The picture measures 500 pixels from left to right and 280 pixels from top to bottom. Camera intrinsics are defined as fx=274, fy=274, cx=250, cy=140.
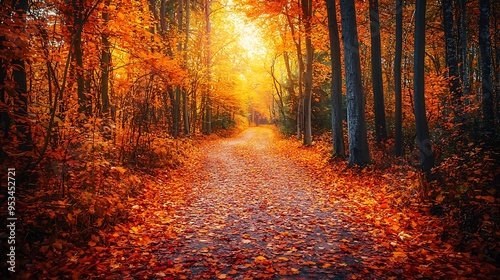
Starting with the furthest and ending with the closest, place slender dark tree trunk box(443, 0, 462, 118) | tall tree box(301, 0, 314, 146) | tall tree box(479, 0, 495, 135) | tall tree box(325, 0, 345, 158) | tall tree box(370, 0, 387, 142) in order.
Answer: tall tree box(301, 0, 314, 146)
tall tree box(370, 0, 387, 142)
tall tree box(325, 0, 345, 158)
slender dark tree trunk box(443, 0, 462, 118)
tall tree box(479, 0, 495, 135)

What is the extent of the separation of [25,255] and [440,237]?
6523mm

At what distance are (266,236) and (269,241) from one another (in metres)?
0.24

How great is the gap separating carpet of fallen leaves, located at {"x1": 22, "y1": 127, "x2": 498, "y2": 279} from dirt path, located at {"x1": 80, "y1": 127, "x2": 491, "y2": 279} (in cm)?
2

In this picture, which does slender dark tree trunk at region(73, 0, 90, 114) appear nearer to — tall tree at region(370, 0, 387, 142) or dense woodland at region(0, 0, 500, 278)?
dense woodland at region(0, 0, 500, 278)

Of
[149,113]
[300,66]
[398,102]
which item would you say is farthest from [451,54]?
[149,113]

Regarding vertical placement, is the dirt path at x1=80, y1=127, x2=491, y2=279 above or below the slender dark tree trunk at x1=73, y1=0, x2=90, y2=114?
below

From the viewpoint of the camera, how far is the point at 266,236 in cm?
525

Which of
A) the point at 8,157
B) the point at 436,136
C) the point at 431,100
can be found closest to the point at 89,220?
the point at 8,157

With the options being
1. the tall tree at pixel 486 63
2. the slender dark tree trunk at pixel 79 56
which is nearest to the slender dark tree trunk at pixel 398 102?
the tall tree at pixel 486 63

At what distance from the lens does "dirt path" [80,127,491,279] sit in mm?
3951

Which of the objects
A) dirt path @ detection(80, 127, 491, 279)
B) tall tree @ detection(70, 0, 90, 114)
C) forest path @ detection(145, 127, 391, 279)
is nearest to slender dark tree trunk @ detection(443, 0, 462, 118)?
dirt path @ detection(80, 127, 491, 279)

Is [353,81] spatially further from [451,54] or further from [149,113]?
[149,113]

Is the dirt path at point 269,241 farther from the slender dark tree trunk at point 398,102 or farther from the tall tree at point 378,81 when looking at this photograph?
the tall tree at point 378,81

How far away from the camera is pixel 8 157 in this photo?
5.47m
